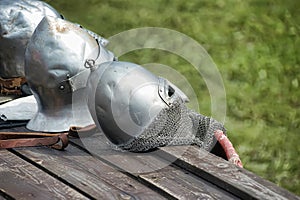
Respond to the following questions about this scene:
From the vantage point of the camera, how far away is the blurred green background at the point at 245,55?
5.02m

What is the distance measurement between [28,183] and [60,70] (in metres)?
0.66

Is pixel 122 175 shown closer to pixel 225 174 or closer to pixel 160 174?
pixel 160 174

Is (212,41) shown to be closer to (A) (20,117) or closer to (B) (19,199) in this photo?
(A) (20,117)

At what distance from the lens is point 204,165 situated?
293 centimetres

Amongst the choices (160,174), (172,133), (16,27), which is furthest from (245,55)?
(160,174)

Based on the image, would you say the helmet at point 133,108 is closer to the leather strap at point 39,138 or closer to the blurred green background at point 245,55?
the leather strap at point 39,138

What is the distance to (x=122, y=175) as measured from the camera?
2.90m

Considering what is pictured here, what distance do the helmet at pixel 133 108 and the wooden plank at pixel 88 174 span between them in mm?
137

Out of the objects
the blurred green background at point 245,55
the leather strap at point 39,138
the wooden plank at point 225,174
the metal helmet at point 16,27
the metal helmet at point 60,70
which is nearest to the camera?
the wooden plank at point 225,174

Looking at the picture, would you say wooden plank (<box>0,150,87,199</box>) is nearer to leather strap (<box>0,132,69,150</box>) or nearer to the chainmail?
leather strap (<box>0,132,69,150</box>)

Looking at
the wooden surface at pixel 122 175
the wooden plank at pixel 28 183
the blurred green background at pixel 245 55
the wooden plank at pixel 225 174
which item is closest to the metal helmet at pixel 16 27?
the wooden surface at pixel 122 175

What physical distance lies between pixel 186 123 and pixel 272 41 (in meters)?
2.40

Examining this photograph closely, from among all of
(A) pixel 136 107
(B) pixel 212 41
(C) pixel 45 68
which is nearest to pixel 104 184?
(A) pixel 136 107

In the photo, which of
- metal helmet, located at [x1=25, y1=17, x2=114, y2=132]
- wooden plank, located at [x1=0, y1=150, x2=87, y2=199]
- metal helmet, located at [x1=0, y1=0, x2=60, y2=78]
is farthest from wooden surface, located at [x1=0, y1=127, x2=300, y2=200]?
metal helmet, located at [x1=0, y1=0, x2=60, y2=78]
